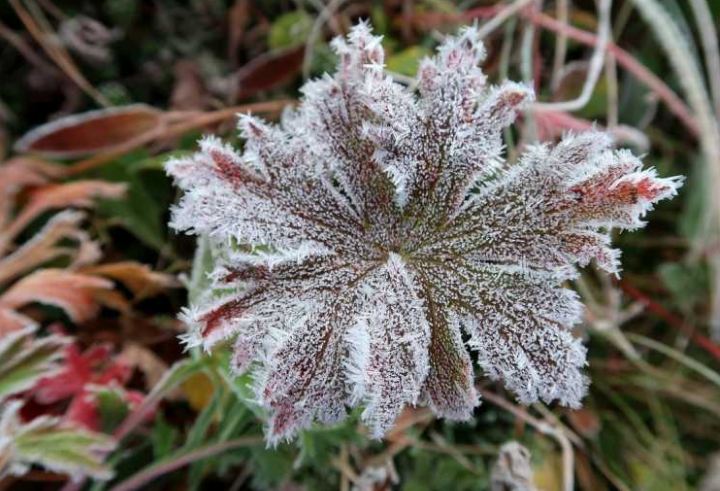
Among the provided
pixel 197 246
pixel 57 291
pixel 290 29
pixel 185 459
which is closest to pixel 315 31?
pixel 290 29

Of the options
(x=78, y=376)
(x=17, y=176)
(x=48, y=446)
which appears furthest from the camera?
(x=17, y=176)

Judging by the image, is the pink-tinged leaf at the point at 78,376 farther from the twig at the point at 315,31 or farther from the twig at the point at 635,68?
the twig at the point at 635,68

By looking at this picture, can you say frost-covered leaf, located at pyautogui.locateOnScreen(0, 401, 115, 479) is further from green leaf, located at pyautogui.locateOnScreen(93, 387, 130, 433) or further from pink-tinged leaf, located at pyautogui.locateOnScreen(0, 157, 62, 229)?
pink-tinged leaf, located at pyautogui.locateOnScreen(0, 157, 62, 229)

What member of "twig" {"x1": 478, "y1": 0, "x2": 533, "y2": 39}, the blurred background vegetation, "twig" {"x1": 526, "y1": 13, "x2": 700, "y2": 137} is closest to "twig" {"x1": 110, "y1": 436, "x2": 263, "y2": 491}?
the blurred background vegetation

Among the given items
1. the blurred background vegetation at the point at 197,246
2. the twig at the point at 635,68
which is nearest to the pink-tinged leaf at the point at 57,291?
the blurred background vegetation at the point at 197,246

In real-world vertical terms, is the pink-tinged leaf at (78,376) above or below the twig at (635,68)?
Result: below

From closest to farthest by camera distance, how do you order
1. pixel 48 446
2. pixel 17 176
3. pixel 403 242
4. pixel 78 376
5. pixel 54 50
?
pixel 403 242
pixel 48 446
pixel 78 376
pixel 17 176
pixel 54 50

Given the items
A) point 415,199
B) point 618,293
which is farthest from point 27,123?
point 618,293

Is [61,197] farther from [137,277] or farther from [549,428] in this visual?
[549,428]
